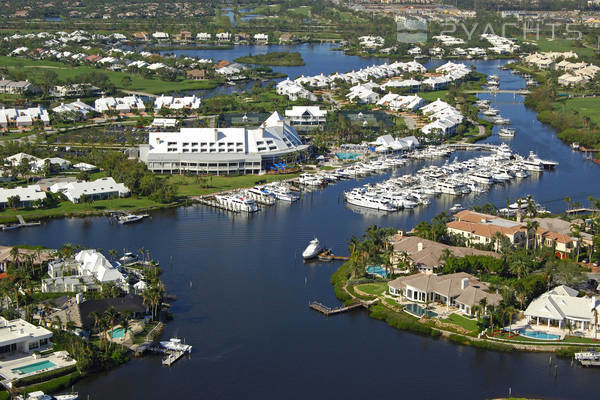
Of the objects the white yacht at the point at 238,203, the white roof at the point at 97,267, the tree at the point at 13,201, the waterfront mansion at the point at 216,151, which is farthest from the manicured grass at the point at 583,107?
the white roof at the point at 97,267

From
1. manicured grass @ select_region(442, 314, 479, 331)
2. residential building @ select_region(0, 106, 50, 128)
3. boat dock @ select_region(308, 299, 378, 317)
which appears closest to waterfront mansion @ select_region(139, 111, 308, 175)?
residential building @ select_region(0, 106, 50, 128)

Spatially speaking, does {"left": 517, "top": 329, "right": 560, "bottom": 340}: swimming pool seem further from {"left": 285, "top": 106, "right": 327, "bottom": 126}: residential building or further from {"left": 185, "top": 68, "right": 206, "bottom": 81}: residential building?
{"left": 185, "top": 68, "right": 206, "bottom": 81}: residential building

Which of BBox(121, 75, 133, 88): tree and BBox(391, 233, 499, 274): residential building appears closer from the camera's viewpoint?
BBox(391, 233, 499, 274): residential building

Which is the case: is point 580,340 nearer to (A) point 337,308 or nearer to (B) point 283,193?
(A) point 337,308

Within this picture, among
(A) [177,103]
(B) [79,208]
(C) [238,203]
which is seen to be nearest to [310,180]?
(C) [238,203]

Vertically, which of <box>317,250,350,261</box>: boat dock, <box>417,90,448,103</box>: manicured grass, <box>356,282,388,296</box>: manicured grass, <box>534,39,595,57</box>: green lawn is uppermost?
<box>534,39,595,57</box>: green lawn
